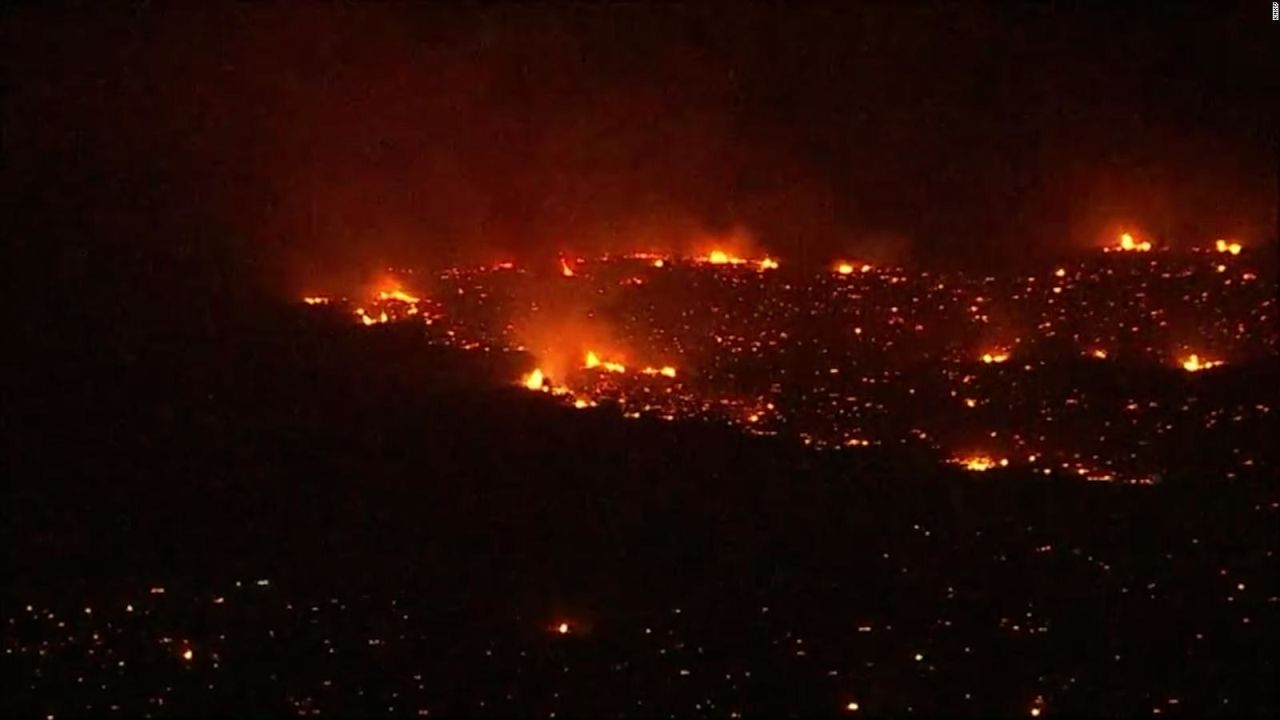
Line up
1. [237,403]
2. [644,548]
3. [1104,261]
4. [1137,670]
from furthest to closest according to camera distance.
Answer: [1104,261] → [237,403] → [644,548] → [1137,670]

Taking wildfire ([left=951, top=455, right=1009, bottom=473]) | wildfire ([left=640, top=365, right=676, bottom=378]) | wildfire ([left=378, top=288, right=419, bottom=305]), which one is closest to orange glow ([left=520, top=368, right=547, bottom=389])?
wildfire ([left=640, top=365, right=676, bottom=378])

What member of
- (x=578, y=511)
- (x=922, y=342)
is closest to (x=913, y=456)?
(x=922, y=342)

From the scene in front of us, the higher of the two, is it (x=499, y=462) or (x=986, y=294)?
(x=986, y=294)

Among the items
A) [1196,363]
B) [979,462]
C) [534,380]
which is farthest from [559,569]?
[1196,363]

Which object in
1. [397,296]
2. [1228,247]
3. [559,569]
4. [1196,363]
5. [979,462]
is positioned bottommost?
[559,569]

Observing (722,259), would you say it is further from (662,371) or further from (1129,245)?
(1129,245)

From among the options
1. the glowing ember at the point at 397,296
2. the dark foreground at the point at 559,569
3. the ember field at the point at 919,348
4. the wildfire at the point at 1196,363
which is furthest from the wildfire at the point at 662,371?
the wildfire at the point at 1196,363

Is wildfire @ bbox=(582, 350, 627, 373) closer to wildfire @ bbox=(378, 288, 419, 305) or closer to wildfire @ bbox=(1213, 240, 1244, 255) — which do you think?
wildfire @ bbox=(378, 288, 419, 305)

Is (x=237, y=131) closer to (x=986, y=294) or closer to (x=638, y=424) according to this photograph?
(x=638, y=424)
